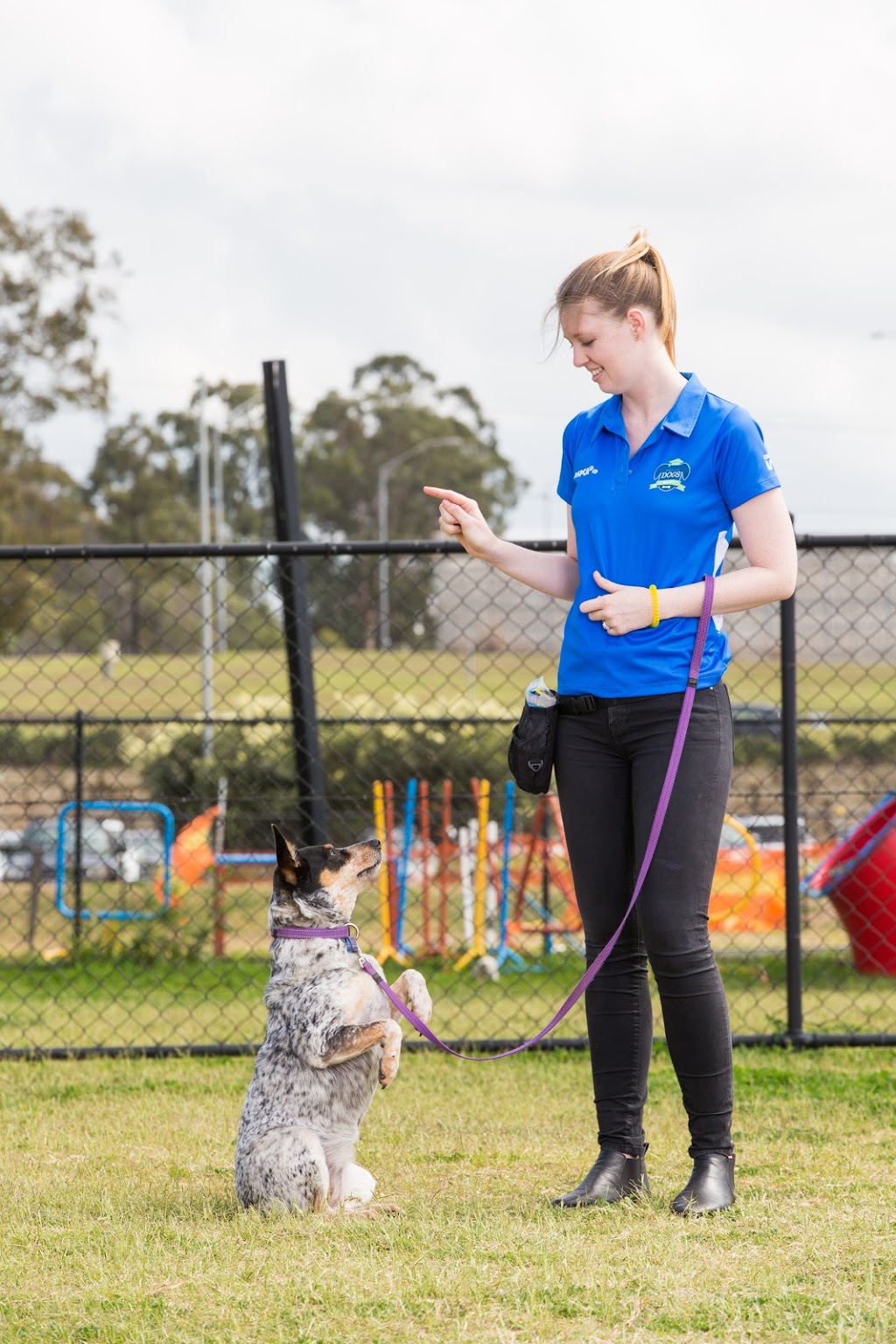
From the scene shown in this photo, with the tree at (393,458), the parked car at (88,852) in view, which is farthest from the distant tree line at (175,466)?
the parked car at (88,852)

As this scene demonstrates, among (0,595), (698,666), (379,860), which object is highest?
(0,595)

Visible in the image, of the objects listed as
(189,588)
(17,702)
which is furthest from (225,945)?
(189,588)

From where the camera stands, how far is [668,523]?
9.83 ft

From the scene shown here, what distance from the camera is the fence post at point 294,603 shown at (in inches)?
224

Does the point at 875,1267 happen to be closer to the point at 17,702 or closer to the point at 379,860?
the point at 379,860

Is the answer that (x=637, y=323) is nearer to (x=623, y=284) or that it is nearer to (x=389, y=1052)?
(x=623, y=284)

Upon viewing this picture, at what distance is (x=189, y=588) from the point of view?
1503 inches

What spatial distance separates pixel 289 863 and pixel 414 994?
1.53ft

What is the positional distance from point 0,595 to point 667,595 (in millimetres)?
22697

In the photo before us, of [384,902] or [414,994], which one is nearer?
[414,994]

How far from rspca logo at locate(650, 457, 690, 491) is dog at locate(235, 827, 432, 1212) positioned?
1171 mm

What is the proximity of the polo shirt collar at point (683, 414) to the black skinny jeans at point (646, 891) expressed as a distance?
57 centimetres

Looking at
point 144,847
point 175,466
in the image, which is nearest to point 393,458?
point 175,466

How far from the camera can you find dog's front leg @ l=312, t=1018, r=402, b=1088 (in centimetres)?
314
